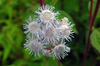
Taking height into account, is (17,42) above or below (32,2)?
below

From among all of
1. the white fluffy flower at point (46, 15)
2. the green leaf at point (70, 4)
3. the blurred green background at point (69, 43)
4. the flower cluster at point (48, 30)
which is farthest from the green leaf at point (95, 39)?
the green leaf at point (70, 4)

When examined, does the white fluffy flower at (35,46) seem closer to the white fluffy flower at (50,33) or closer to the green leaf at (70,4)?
the white fluffy flower at (50,33)

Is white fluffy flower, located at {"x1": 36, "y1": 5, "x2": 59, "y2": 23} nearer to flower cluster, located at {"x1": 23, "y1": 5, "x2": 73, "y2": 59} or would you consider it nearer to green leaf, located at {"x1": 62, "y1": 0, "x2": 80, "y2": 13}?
flower cluster, located at {"x1": 23, "y1": 5, "x2": 73, "y2": 59}

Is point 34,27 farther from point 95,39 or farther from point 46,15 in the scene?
point 95,39

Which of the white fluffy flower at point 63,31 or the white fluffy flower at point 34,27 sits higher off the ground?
the white fluffy flower at point 34,27

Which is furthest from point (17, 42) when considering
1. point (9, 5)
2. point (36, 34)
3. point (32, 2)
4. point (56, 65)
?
point (36, 34)

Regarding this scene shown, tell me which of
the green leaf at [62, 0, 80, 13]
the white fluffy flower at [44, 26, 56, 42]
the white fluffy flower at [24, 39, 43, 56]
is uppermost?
the green leaf at [62, 0, 80, 13]

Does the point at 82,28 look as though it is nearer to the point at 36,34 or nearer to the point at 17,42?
the point at 17,42

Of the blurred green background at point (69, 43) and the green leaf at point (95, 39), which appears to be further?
the blurred green background at point (69, 43)

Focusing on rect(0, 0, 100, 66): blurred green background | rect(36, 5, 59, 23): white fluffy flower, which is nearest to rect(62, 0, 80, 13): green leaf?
rect(0, 0, 100, 66): blurred green background

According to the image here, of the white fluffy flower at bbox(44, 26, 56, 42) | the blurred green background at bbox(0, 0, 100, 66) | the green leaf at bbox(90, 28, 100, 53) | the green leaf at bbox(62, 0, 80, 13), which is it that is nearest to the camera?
the white fluffy flower at bbox(44, 26, 56, 42)

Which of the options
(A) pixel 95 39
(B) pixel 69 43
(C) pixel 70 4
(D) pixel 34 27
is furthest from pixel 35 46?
Result: (C) pixel 70 4
